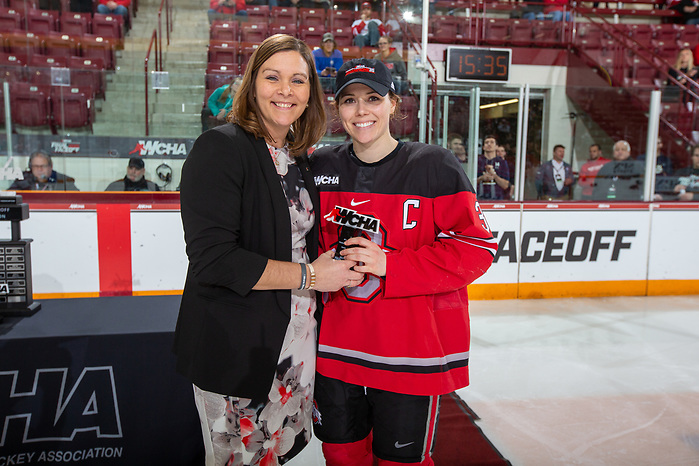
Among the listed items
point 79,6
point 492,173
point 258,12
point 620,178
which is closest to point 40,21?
point 79,6

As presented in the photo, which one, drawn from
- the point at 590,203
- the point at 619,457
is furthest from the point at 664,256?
the point at 619,457

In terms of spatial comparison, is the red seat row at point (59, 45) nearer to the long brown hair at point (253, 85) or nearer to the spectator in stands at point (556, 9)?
the long brown hair at point (253, 85)

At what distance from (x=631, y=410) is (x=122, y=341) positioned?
2.58m

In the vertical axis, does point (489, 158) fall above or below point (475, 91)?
below

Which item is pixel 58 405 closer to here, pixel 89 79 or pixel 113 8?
pixel 89 79

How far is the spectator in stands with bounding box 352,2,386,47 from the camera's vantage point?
831 cm

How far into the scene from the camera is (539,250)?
5.13 meters

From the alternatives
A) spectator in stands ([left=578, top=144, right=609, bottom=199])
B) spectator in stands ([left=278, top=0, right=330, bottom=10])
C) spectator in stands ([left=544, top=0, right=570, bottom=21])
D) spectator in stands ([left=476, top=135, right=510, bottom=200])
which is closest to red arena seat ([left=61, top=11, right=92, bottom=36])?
spectator in stands ([left=278, top=0, right=330, bottom=10])

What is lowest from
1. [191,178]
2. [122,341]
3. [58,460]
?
[58,460]

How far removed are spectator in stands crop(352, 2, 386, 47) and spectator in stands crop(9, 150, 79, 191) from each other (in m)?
5.47

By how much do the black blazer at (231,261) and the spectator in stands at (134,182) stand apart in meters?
3.46

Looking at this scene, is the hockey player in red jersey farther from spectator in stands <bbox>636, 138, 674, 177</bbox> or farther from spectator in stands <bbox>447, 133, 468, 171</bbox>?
spectator in stands <bbox>636, 138, 674, 177</bbox>

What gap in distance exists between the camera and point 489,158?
5.03m

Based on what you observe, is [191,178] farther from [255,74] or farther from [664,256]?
[664,256]
